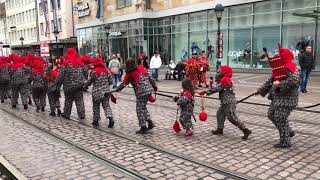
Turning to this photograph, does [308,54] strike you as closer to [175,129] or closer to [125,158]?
[175,129]

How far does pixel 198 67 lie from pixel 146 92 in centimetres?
893

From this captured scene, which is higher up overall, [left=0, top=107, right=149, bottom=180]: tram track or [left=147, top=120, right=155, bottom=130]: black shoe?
[left=147, top=120, right=155, bottom=130]: black shoe

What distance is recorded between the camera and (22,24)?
72.7 meters

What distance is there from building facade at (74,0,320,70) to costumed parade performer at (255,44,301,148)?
12.9 m

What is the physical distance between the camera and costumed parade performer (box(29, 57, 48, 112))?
11173mm

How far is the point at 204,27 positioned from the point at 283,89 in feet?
73.9

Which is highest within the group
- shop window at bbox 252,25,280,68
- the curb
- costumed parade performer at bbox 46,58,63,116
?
shop window at bbox 252,25,280,68

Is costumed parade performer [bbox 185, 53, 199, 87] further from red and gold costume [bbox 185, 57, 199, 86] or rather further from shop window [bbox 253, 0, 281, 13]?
shop window [bbox 253, 0, 281, 13]

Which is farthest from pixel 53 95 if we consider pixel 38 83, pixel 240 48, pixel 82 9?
pixel 82 9

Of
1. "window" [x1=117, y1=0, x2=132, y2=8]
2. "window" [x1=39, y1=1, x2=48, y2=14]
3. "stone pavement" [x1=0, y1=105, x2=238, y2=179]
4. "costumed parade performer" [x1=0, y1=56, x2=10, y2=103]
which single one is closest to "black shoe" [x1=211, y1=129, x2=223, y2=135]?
"stone pavement" [x1=0, y1=105, x2=238, y2=179]

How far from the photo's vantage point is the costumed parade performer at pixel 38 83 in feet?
36.7

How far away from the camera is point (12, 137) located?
7.90 meters

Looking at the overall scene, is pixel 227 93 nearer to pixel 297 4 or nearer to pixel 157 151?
pixel 157 151

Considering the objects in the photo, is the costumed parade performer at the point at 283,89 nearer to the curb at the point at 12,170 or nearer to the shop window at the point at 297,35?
the curb at the point at 12,170
